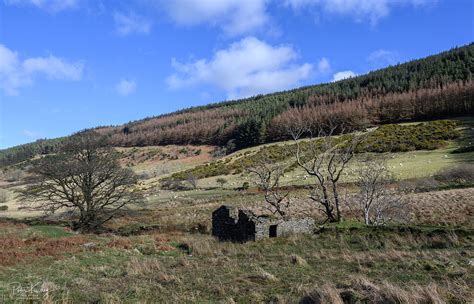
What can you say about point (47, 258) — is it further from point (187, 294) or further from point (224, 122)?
point (224, 122)

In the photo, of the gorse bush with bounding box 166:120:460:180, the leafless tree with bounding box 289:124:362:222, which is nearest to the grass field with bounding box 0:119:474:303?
the leafless tree with bounding box 289:124:362:222

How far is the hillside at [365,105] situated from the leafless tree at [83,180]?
43378mm

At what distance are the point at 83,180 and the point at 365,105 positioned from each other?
9342 centimetres

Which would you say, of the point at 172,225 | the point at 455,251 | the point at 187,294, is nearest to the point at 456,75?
the point at 172,225

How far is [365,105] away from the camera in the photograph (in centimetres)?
11094

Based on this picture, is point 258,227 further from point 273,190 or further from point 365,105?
point 365,105

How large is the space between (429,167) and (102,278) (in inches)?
1824

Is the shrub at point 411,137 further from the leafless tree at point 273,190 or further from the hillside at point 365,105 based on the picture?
the leafless tree at point 273,190

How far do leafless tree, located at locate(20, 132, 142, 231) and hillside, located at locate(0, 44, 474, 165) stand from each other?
4338 centimetres

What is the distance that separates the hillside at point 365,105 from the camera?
98.1m

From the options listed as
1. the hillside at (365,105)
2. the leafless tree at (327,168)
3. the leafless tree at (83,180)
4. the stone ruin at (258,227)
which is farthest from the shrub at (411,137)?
the stone ruin at (258,227)

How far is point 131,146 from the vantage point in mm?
174125

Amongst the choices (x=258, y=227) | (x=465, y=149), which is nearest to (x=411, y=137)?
(x=465, y=149)

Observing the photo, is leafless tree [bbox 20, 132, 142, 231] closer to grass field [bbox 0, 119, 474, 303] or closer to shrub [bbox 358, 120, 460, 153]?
grass field [bbox 0, 119, 474, 303]
